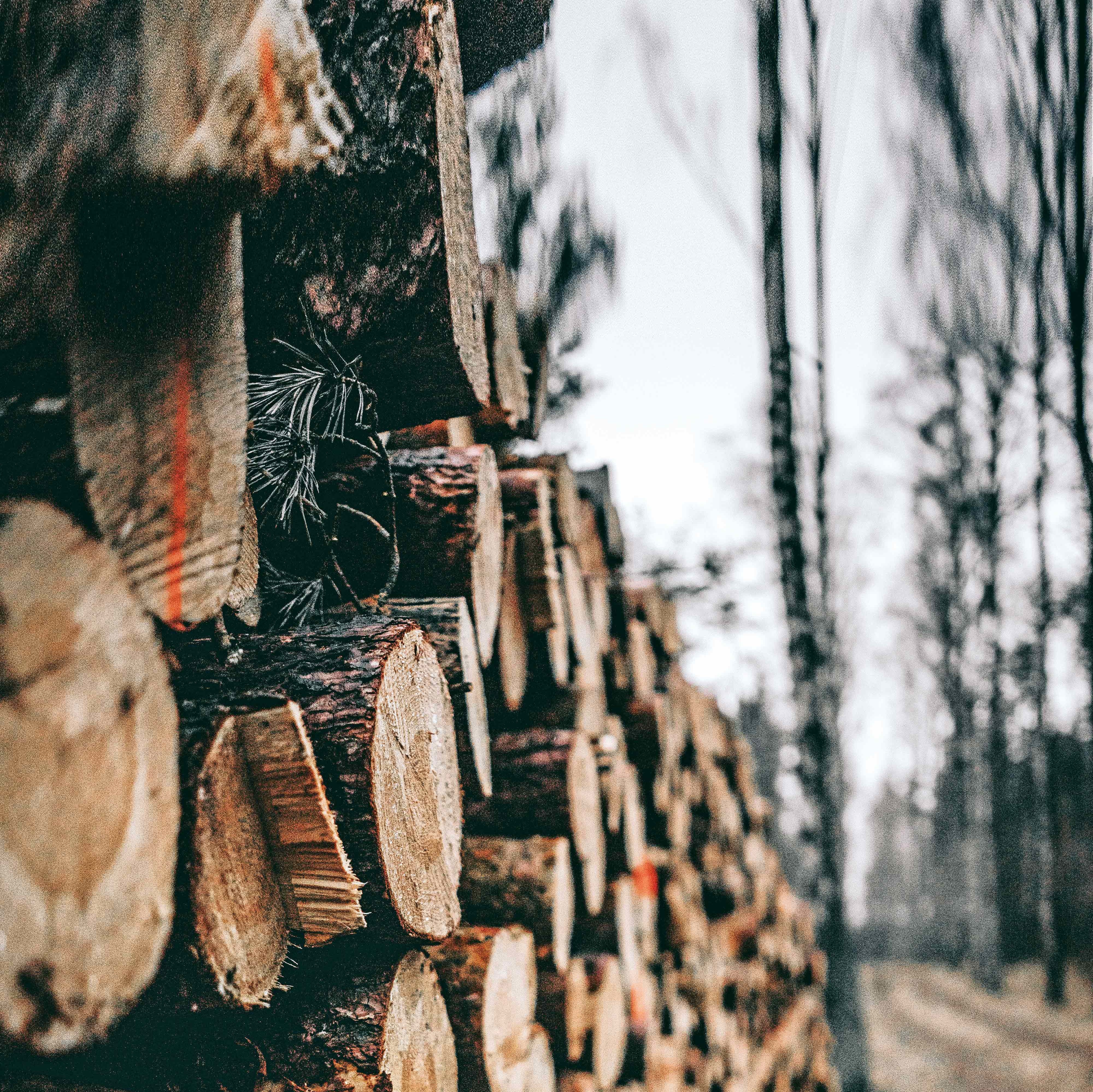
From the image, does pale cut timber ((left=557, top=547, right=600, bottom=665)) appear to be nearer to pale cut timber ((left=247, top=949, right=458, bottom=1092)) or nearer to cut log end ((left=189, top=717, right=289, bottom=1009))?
pale cut timber ((left=247, top=949, right=458, bottom=1092))

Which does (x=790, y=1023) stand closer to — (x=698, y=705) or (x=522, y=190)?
(x=698, y=705)

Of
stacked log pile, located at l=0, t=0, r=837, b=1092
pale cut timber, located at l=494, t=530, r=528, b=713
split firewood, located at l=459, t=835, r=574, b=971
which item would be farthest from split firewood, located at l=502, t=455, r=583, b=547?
split firewood, located at l=459, t=835, r=574, b=971

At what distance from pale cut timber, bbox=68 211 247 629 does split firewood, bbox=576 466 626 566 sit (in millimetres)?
2150

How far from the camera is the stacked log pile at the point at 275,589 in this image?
66 cm

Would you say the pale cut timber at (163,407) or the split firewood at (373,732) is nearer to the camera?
the pale cut timber at (163,407)

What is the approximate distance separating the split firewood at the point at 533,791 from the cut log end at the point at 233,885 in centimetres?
95

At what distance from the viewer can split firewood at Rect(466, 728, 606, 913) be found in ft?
6.57

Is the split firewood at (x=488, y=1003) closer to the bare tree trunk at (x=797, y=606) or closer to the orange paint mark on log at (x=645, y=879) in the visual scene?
the orange paint mark on log at (x=645, y=879)

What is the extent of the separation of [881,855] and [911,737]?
11168 millimetres

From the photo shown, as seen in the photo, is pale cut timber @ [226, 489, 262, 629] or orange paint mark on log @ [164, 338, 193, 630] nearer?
orange paint mark on log @ [164, 338, 193, 630]

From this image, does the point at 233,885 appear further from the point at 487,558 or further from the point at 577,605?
the point at 577,605

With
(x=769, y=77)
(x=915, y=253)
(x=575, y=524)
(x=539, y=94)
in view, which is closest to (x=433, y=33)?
(x=575, y=524)

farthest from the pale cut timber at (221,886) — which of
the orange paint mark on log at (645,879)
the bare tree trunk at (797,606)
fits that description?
the bare tree trunk at (797,606)

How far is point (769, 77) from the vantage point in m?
2.95
